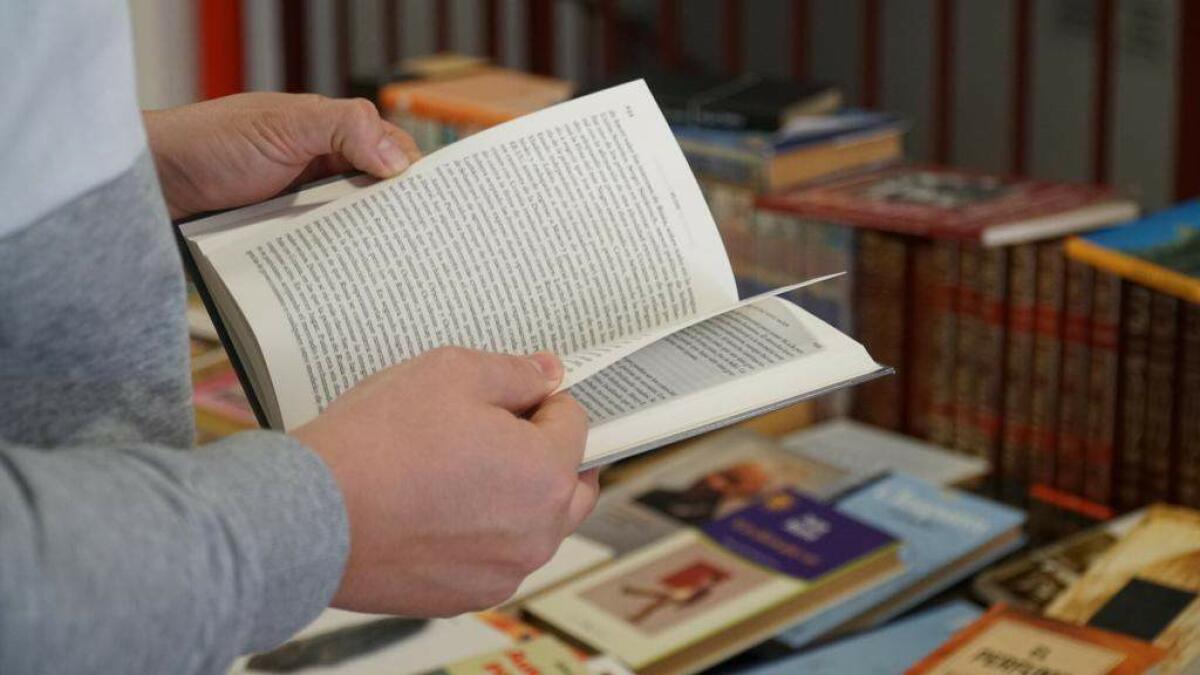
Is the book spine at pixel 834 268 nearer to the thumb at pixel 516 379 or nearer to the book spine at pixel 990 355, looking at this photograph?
the book spine at pixel 990 355

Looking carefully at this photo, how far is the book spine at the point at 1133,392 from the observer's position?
4.75 ft

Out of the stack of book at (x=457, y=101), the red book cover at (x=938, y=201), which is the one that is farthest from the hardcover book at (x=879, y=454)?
the stack of book at (x=457, y=101)

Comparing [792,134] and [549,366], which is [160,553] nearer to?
[549,366]

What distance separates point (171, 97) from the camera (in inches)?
131

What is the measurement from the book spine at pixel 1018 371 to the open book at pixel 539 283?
727mm

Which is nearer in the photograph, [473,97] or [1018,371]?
[1018,371]

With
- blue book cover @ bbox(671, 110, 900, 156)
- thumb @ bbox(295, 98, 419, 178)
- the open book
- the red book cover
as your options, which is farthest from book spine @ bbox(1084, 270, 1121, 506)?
thumb @ bbox(295, 98, 419, 178)

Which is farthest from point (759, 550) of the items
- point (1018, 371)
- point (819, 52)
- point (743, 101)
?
point (819, 52)

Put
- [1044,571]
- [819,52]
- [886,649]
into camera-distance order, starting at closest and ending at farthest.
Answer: [886,649] < [1044,571] < [819,52]

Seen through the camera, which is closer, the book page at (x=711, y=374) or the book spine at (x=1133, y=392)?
the book page at (x=711, y=374)

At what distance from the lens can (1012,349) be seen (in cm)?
158

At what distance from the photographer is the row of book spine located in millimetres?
1454

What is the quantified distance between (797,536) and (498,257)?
0.59 m

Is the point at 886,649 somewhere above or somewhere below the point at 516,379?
below
